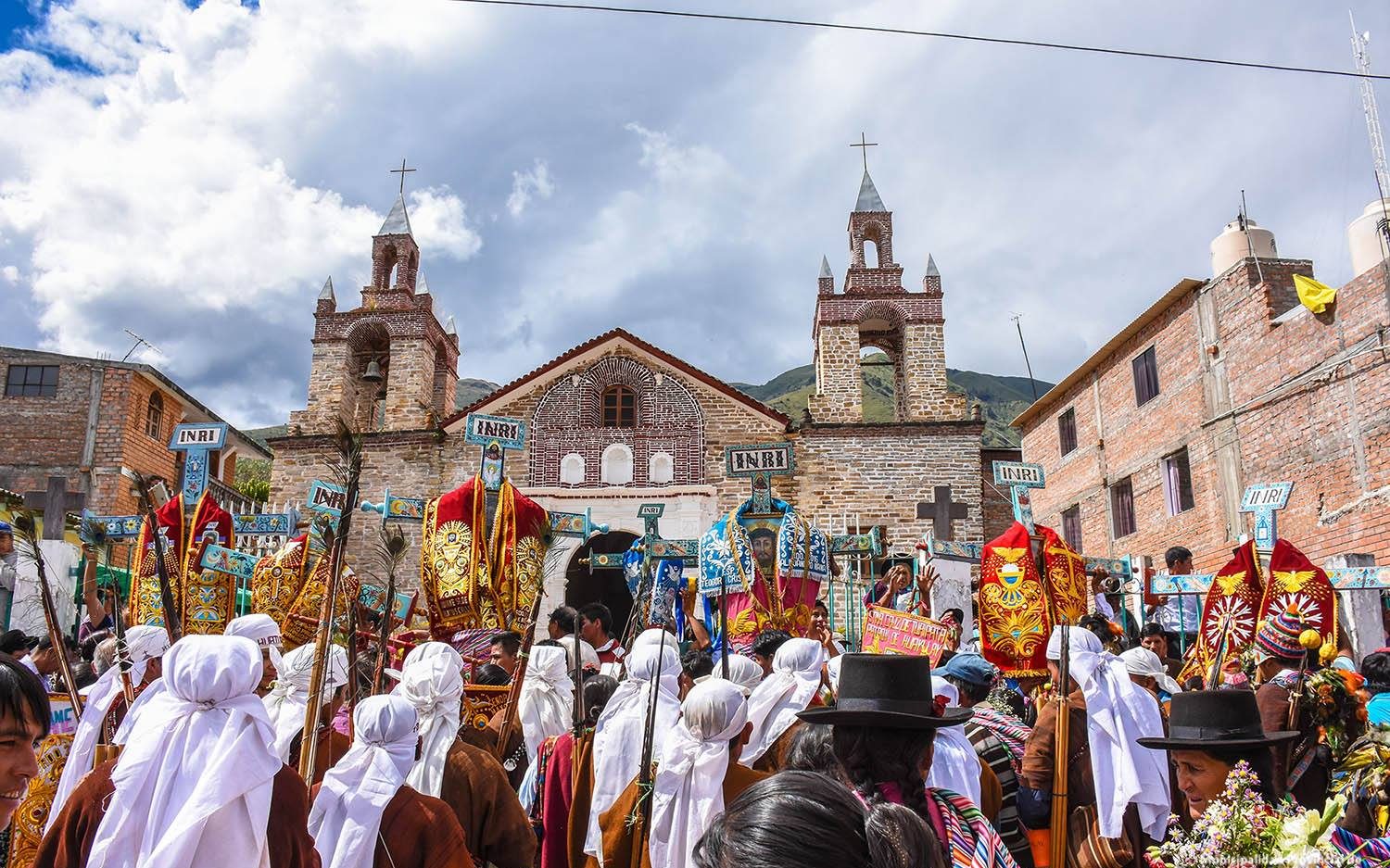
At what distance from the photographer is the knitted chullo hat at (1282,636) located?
5.96 meters

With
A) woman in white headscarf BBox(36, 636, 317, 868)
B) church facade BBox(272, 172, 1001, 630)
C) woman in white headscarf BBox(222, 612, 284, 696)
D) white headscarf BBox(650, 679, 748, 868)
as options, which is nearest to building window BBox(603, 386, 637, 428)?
church facade BBox(272, 172, 1001, 630)

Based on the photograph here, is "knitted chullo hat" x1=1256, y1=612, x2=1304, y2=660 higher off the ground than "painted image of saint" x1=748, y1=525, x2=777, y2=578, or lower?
lower

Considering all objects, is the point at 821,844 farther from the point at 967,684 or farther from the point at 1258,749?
the point at 967,684

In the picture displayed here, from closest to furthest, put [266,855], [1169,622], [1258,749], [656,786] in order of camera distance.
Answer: [266,855] → [1258,749] → [656,786] → [1169,622]

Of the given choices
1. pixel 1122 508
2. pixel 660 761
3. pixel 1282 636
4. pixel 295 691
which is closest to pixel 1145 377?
pixel 1122 508

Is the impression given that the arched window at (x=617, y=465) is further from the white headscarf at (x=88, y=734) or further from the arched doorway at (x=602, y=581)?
the white headscarf at (x=88, y=734)

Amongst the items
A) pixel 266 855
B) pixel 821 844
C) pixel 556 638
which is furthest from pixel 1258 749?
pixel 556 638

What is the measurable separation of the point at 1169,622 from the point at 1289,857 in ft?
32.4

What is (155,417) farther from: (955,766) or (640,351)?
(955,766)

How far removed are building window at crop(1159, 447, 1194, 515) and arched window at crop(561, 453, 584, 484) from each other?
33.6 feet

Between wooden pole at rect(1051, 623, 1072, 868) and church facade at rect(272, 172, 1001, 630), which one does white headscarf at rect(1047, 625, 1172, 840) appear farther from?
church facade at rect(272, 172, 1001, 630)

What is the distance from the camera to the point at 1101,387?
18.8 meters

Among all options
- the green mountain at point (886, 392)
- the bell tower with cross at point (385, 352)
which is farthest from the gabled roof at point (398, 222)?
the green mountain at point (886, 392)

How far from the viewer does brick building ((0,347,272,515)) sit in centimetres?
2122
